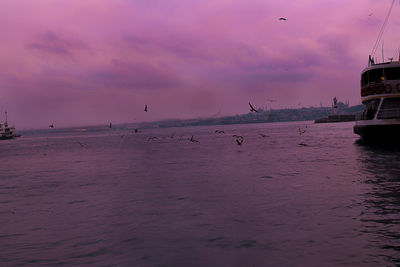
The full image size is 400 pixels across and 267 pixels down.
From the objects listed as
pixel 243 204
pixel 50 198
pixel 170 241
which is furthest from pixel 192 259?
pixel 50 198

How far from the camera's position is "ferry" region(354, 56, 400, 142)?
36750mm

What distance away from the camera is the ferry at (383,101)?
36750mm

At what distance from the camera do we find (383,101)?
3816 centimetres

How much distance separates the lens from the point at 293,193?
674 inches

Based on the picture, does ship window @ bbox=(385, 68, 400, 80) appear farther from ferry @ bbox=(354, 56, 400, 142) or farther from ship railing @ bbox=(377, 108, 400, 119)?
ship railing @ bbox=(377, 108, 400, 119)

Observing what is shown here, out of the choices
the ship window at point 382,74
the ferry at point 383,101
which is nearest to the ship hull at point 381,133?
the ferry at point 383,101

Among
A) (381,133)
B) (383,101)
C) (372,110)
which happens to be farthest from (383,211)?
(372,110)

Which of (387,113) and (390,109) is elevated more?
(390,109)

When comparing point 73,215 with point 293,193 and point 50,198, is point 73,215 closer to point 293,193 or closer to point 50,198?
point 50,198

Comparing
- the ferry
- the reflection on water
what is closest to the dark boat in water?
the ferry

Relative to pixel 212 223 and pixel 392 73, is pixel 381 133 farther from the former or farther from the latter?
pixel 212 223

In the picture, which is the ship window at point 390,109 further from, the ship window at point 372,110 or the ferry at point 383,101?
the ship window at point 372,110

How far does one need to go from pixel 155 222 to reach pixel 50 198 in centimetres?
897

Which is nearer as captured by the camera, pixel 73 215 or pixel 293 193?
pixel 73 215
